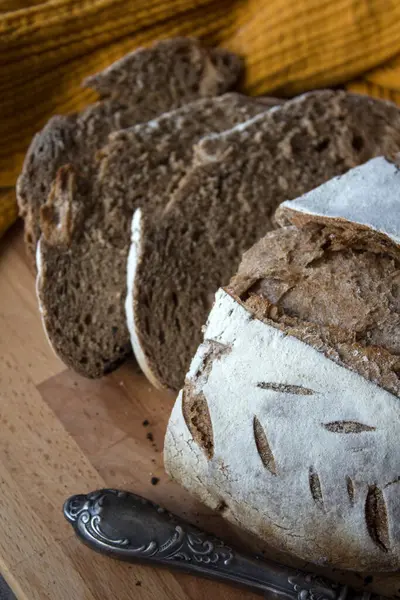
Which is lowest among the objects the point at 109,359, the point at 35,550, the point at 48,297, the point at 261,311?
the point at 35,550

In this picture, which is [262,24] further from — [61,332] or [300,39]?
[61,332]

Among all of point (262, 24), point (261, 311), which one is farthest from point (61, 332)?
point (262, 24)

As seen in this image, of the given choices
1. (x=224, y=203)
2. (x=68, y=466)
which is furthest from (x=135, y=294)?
(x=68, y=466)

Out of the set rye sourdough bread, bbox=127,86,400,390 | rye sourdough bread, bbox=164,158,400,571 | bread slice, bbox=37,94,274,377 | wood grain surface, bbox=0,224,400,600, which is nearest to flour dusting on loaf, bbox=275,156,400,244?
rye sourdough bread, bbox=164,158,400,571

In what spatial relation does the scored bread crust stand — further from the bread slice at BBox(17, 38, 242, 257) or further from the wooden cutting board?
the bread slice at BBox(17, 38, 242, 257)

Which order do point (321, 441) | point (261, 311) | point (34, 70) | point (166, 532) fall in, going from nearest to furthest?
point (321, 441) → point (261, 311) → point (166, 532) → point (34, 70)

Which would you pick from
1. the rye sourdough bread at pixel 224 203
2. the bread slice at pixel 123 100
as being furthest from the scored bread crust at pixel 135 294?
the bread slice at pixel 123 100
